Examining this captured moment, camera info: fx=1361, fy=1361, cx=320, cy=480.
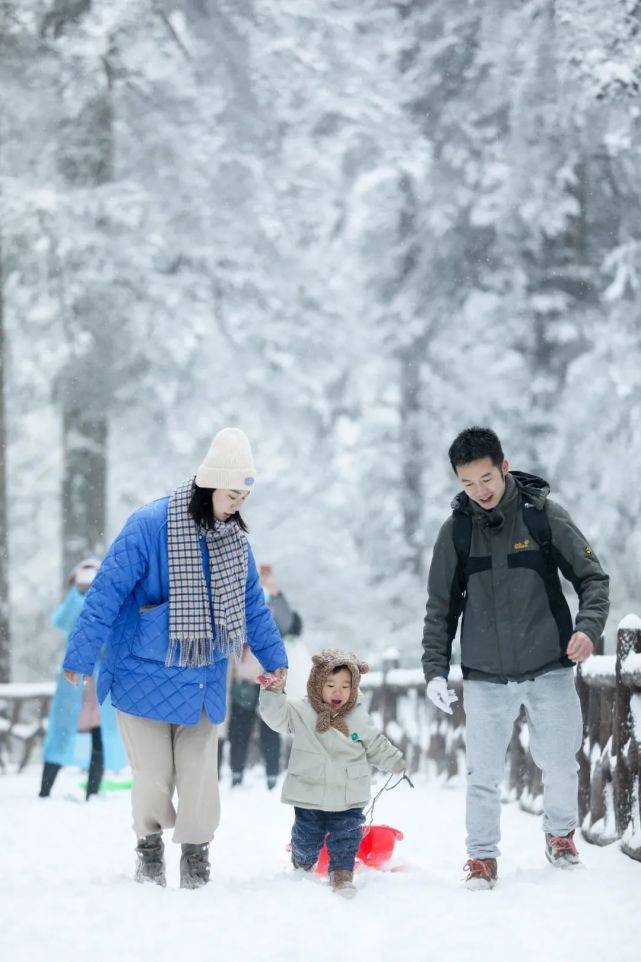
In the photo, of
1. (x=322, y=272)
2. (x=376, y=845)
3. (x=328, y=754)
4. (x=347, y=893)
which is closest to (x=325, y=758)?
(x=328, y=754)

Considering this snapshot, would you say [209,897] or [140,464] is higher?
[140,464]

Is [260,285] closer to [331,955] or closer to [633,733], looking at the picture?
[633,733]

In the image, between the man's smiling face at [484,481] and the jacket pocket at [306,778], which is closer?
the man's smiling face at [484,481]

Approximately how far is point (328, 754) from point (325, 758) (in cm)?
2

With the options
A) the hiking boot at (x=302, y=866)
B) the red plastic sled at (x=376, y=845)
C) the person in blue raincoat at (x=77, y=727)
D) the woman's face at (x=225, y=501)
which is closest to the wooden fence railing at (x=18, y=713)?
the person in blue raincoat at (x=77, y=727)

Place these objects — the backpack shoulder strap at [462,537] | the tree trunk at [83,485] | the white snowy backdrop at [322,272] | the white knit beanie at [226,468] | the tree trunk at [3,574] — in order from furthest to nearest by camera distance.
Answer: the tree trunk at [83,485], the white snowy backdrop at [322,272], the tree trunk at [3,574], the backpack shoulder strap at [462,537], the white knit beanie at [226,468]

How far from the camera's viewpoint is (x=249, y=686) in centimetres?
1158

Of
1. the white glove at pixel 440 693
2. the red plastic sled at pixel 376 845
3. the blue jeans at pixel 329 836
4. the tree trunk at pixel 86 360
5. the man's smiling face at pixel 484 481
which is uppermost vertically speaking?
the tree trunk at pixel 86 360

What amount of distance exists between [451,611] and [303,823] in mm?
1084

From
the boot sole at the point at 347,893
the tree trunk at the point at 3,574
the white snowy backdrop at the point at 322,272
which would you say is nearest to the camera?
the boot sole at the point at 347,893

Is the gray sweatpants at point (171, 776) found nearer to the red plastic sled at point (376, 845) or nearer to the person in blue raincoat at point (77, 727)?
the red plastic sled at point (376, 845)

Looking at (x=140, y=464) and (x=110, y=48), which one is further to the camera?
(x=140, y=464)

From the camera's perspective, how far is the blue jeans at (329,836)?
5.51m

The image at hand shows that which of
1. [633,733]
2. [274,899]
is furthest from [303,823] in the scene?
[633,733]
